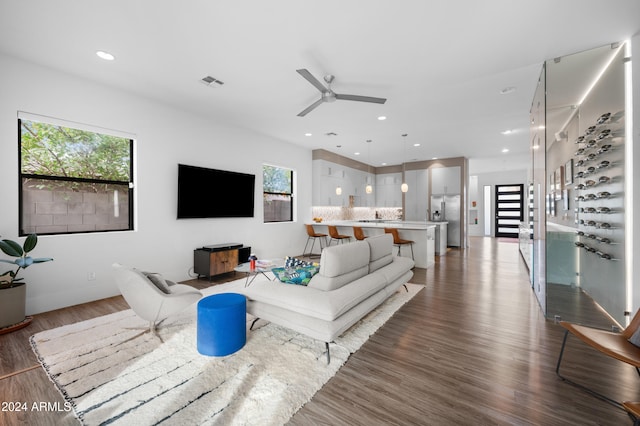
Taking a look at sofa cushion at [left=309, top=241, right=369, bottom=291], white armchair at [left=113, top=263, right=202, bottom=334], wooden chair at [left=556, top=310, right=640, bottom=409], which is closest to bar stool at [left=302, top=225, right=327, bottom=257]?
sofa cushion at [left=309, top=241, right=369, bottom=291]

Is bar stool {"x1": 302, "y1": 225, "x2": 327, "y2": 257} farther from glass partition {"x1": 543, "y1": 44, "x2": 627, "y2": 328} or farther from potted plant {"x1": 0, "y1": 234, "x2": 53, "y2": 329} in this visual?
potted plant {"x1": 0, "y1": 234, "x2": 53, "y2": 329}

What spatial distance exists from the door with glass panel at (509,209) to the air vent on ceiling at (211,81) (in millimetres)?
12884

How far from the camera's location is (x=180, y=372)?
2162 millimetres

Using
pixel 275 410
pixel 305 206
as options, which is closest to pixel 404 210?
pixel 305 206

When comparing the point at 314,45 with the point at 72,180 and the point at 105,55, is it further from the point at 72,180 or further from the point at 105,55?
the point at 72,180

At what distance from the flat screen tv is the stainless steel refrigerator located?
6687mm

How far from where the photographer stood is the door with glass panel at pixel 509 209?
11.9m

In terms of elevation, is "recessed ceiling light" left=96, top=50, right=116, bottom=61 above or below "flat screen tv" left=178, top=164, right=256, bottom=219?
above

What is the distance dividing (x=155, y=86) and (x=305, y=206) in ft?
15.4

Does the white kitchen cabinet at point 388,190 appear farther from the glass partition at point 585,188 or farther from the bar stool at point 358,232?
the glass partition at point 585,188

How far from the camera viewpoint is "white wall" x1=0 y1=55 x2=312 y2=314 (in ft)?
10.7

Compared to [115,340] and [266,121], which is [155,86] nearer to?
[266,121]

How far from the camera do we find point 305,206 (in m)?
7.88

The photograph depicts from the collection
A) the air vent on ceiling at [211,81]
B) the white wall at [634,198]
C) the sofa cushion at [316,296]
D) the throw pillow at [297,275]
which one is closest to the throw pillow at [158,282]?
the sofa cushion at [316,296]
